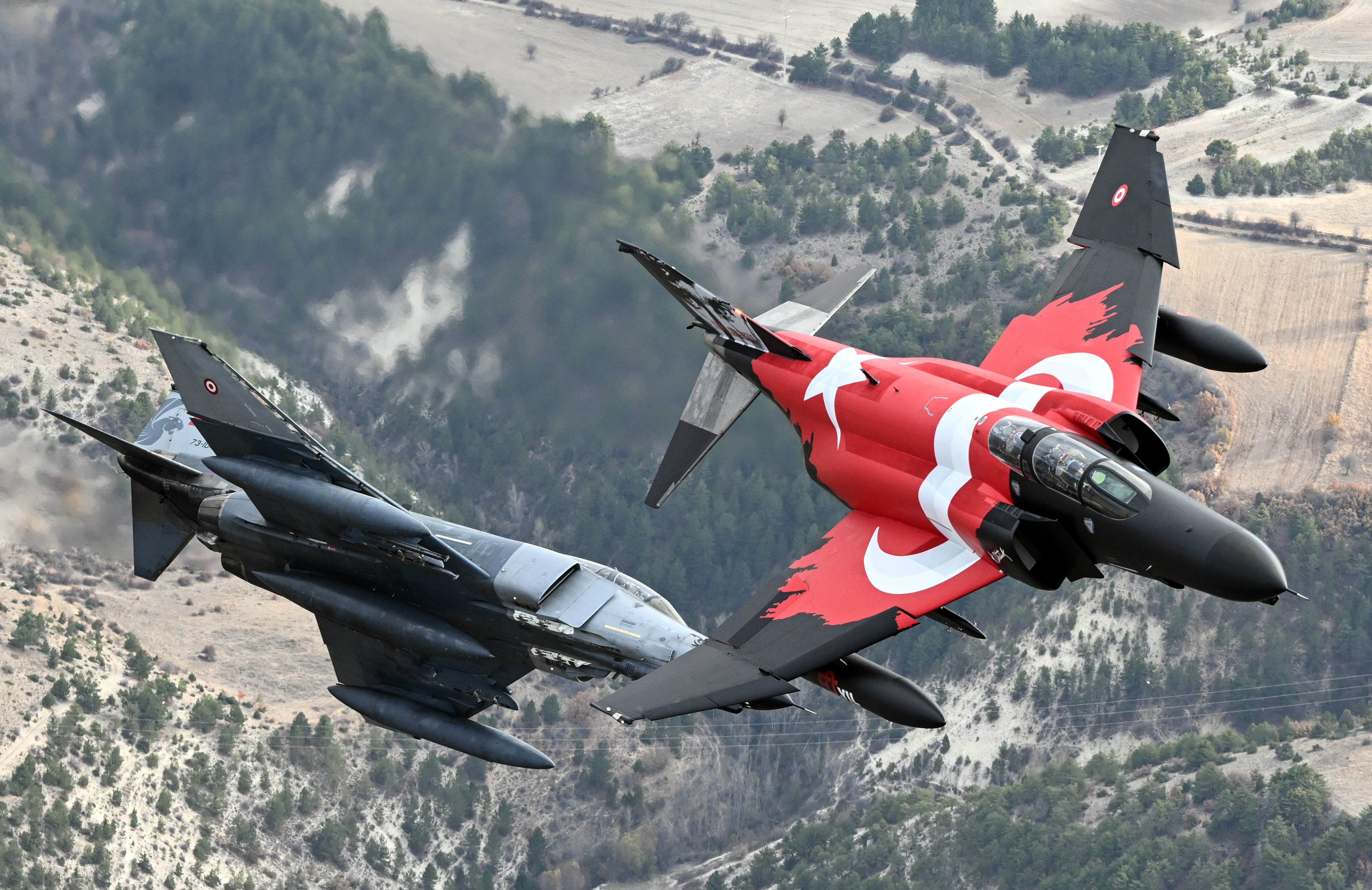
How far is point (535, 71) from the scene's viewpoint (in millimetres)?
155500

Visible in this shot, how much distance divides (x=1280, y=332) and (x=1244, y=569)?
100103mm

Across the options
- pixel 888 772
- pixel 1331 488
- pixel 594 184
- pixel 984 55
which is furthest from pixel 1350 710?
pixel 984 55

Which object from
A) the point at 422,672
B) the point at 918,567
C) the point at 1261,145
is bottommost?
the point at 1261,145

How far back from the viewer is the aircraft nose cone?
40.7m

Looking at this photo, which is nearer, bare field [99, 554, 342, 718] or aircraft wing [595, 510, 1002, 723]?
aircraft wing [595, 510, 1002, 723]

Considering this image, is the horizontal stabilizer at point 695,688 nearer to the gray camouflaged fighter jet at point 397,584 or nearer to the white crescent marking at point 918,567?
the gray camouflaged fighter jet at point 397,584

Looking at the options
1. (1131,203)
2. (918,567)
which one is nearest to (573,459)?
(1131,203)

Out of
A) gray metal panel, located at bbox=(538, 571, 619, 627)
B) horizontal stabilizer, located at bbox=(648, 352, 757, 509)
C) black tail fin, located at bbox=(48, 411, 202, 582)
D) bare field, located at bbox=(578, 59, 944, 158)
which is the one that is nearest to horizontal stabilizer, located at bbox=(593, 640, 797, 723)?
gray metal panel, located at bbox=(538, 571, 619, 627)

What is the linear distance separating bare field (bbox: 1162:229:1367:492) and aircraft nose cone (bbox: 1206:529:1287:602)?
93.5 meters

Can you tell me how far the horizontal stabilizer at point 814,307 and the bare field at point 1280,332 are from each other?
8214 centimetres

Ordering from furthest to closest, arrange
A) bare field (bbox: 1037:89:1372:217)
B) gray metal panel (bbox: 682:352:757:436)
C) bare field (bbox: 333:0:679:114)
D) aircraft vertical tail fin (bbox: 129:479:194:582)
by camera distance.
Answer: bare field (bbox: 1037:89:1372:217) < bare field (bbox: 333:0:679:114) < aircraft vertical tail fin (bbox: 129:479:194:582) < gray metal panel (bbox: 682:352:757:436)

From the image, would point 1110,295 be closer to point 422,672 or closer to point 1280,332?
point 422,672

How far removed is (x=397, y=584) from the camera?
5231 cm

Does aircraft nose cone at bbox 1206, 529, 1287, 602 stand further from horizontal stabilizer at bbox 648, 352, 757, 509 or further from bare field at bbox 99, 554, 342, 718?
bare field at bbox 99, 554, 342, 718
